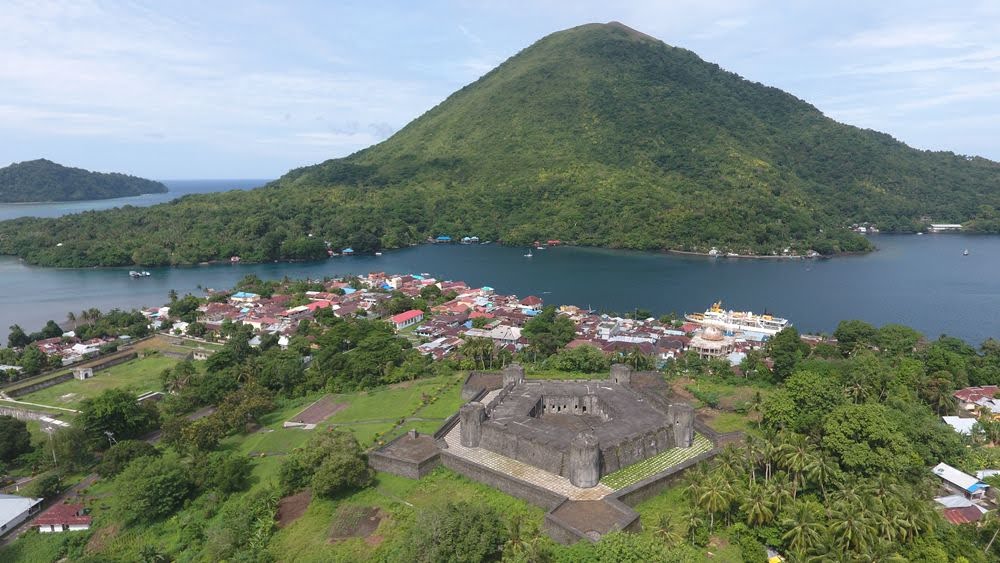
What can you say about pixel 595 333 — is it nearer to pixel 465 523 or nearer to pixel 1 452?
pixel 465 523

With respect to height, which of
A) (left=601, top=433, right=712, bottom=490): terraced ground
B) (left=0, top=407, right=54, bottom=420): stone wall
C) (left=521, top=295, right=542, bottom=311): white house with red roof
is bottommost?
(left=0, top=407, right=54, bottom=420): stone wall

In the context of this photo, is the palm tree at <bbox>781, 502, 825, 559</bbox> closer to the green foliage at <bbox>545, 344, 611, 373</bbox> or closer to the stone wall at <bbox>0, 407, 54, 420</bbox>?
the green foliage at <bbox>545, 344, 611, 373</bbox>

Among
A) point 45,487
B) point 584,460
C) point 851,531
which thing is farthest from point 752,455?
point 45,487

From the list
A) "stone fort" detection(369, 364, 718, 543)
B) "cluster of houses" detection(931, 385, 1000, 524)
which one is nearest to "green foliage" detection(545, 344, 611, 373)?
"stone fort" detection(369, 364, 718, 543)

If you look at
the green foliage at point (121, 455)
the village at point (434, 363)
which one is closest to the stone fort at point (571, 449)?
the village at point (434, 363)

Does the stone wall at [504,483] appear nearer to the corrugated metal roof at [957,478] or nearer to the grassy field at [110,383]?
the corrugated metal roof at [957,478]

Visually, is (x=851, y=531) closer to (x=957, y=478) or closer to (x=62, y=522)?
(x=957, y=478)
